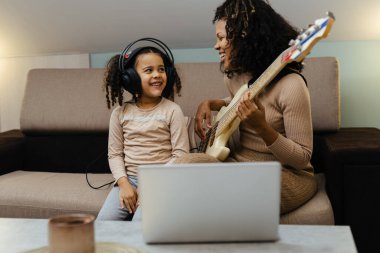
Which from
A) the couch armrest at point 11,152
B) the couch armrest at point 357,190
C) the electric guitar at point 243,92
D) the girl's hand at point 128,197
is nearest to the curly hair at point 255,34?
the electric guitar at point 243,92

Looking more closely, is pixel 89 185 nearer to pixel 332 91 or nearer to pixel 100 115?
pixel 100 115

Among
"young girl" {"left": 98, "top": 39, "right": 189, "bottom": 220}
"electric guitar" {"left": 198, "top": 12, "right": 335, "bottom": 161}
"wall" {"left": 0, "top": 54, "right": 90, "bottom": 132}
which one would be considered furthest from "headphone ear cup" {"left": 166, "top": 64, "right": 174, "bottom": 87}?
"wall" {"left": 0, "top": 54, "right": 90, "bottom": 132}

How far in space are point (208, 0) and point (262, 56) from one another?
83 centimetres

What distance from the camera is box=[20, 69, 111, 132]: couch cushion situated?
215cm

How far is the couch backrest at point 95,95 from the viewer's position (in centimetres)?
194

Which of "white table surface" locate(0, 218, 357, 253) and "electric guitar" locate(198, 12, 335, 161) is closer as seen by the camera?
"white table surface" locate(0, 218, 357, 253)

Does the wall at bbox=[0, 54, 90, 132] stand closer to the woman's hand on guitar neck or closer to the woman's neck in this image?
the woman's neck

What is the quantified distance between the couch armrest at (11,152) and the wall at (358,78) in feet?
4.55

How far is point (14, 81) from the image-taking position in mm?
2766

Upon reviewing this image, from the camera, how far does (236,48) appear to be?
1.58 metres

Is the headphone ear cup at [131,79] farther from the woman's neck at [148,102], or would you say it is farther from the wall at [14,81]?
the wall at [14,81]

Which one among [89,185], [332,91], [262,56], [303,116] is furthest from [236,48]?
[89,185]

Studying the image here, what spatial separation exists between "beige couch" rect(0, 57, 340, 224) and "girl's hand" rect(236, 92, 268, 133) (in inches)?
22.5

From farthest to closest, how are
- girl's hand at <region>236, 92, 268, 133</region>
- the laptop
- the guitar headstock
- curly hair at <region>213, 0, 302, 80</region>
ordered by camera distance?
curly hair at <region>213, 0, 302, 80</region> → girl's hand at <region>236, 92, 268, 133</region> → the guitar headstock → the laptop
